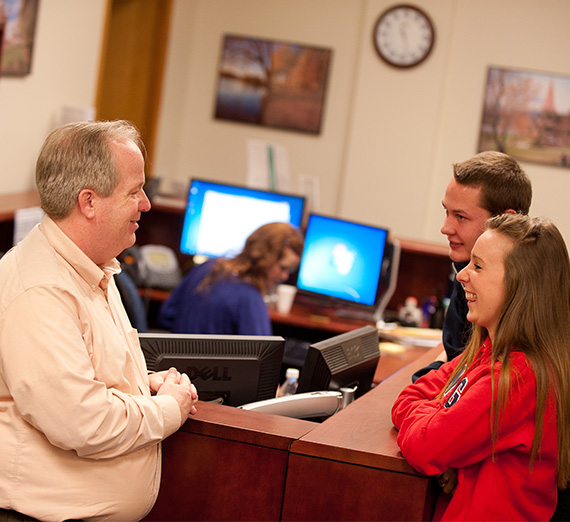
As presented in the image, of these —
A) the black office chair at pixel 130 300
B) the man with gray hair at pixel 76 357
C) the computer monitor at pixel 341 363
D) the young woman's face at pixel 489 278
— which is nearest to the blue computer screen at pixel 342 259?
the black office chair at pixel 130 300

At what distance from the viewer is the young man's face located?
208cm

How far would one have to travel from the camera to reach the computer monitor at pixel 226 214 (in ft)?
14.2

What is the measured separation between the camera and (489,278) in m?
1.64

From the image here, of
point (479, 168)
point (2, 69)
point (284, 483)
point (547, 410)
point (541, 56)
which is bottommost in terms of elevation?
point (284, 483)

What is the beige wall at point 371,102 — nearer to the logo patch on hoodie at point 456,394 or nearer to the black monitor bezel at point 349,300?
the black monitor bezel at point 349,300

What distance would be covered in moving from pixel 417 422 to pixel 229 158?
217 inches

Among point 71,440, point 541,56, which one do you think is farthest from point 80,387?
point 541,56

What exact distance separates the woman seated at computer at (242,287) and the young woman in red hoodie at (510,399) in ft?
5.22

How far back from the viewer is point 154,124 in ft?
21.4

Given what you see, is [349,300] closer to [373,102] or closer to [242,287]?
[242,287]

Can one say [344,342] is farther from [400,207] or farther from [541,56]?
[541,56]

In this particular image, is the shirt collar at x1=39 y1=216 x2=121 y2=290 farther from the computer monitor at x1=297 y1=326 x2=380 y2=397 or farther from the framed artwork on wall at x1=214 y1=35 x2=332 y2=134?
the framed artwork on wall at x1=214 y1=35 x2=332 y2=134

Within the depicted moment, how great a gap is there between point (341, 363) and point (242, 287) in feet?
3.59

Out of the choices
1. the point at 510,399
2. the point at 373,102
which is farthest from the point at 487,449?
the point at 373,102
